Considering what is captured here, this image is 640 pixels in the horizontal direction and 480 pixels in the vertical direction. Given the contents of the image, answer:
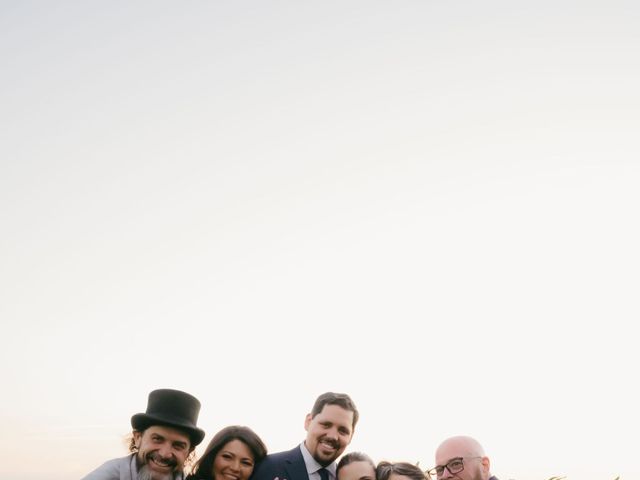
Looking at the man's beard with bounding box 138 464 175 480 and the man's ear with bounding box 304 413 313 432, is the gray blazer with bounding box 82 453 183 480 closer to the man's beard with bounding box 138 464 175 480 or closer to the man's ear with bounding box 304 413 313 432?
the man's beard with bounding box 138 464 175 480

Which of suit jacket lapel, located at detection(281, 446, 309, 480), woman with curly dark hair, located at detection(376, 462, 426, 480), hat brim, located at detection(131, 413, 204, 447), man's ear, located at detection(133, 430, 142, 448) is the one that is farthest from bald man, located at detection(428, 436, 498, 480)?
man's ear, located at detection(133, 430, 142, 448)

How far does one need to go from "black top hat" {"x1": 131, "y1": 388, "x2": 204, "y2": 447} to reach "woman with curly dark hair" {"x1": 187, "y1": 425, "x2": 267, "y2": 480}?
0.23m

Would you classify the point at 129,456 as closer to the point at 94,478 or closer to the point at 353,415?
the point at 94,478

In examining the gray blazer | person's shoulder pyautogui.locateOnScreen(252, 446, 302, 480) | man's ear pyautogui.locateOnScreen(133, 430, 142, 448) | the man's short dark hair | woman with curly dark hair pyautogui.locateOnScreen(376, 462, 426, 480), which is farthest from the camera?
the man's short dark hair

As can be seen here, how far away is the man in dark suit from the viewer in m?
7.37

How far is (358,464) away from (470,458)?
55.2 inches

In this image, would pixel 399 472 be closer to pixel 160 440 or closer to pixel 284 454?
pixel 284 454

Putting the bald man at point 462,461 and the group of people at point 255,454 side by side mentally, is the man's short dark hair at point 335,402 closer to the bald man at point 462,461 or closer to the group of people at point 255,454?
the group of people at point 255,454

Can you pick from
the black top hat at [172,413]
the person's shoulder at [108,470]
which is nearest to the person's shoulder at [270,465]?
the black top hat at [172,413]

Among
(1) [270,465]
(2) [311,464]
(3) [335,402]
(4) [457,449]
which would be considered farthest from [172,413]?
(4) [457,449]

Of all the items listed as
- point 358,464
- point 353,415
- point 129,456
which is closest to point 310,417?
point 353,415

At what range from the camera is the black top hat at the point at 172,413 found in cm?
677

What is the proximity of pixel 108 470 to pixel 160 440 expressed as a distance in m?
0.59

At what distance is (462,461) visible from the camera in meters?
7.41
